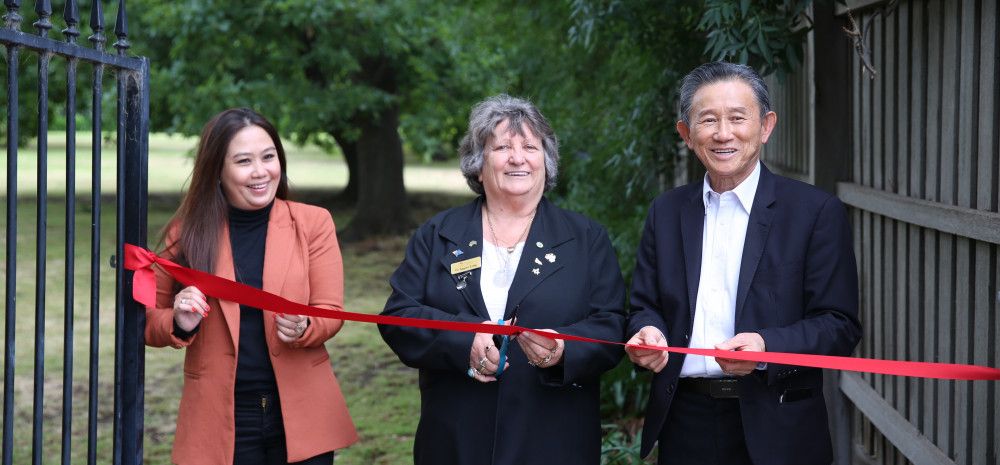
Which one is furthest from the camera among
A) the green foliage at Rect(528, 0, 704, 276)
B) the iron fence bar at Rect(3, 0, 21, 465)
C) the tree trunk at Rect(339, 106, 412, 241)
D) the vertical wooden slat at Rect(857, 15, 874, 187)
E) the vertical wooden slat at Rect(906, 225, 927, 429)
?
the tree trunk at Rect(339, 106, 412, 241)

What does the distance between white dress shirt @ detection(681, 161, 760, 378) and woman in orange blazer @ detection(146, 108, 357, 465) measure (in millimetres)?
1218

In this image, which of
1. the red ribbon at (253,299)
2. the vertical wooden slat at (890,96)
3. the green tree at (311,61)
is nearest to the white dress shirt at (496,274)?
the red ribbon at (253,299)

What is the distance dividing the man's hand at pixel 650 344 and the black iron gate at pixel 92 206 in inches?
59.3

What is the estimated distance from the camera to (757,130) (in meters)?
3.16

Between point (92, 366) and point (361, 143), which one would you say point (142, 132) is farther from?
point (361, 143)

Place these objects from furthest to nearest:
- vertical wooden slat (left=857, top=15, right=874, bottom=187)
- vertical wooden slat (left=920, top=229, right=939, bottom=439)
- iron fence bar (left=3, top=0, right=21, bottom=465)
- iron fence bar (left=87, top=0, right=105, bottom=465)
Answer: vertical wooden slat (left=857, top=15, right=874, bottom=187), vertical wooden slat (left=920, top=229, right=939, bottom=439), iron fence bar (left=87, top=0, right=105, bottom=465), iron fence bar (left=3, top=0, right=21, bottom=465)

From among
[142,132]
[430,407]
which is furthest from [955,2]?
[142,132]

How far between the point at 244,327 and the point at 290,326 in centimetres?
20

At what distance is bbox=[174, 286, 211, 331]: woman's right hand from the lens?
135 inches

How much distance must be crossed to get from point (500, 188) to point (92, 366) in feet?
4.45

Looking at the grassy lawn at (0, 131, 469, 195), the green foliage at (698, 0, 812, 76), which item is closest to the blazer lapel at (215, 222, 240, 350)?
the green foliage at (698, 0, 812, 76)

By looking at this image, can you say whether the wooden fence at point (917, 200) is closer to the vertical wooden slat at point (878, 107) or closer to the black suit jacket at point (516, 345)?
the vertical wooden slat at point (878, 107)

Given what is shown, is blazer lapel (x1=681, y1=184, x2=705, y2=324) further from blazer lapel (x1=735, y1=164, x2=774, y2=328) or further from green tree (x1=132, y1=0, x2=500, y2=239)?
green tree (x1=132, y1=0, x2=500, y2=239)

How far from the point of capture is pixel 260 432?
3586mm
